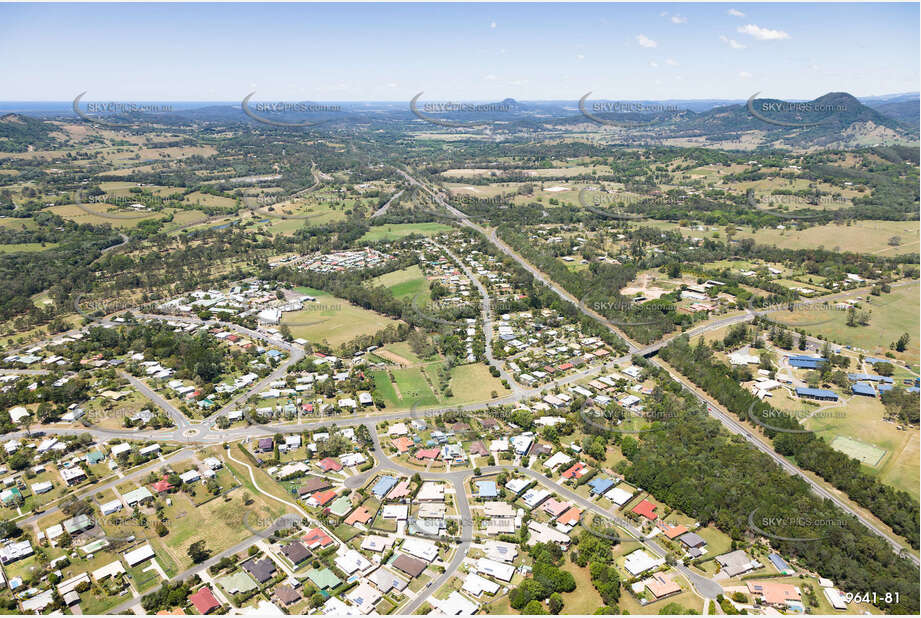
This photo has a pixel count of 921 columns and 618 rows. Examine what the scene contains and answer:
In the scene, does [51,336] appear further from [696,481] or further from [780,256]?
[780,256]

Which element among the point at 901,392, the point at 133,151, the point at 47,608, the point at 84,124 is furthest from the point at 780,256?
the point at 84,124

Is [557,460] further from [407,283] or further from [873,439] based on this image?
[407,283]

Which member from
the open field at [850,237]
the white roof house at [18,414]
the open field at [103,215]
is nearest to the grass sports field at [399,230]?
the open field at [103,215]

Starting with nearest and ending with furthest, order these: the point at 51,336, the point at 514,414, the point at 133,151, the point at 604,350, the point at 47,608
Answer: the point at 47,608 → the point at 514,414 → the point at 604,350 → the point at 51,336 → the point at 133,151

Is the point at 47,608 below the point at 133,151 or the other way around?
below

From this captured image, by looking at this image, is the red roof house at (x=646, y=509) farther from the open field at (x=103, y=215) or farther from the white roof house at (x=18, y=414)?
the open field at (x=103, y=215)

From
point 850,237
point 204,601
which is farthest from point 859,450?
point 850,237
